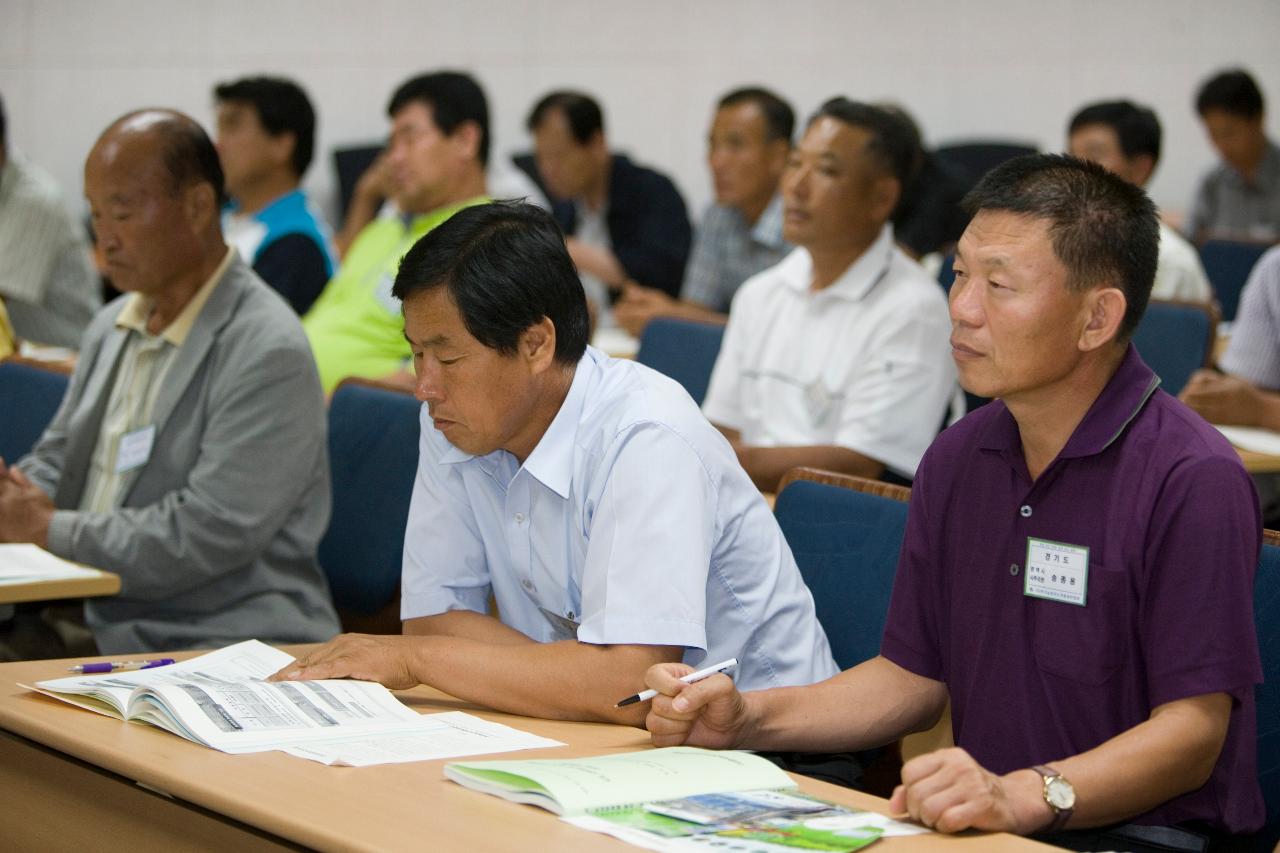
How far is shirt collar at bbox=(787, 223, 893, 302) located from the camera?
3.39 m

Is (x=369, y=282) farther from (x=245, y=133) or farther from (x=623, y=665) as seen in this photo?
(x=623, y=665)

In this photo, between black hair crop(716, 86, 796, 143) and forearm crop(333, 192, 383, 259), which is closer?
black hair crop(716, 86, 796, 143)

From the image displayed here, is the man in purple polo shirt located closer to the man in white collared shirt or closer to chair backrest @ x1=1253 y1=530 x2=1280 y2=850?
chair backrest @ x1=1253 y1=530 x2=1280 y2=850

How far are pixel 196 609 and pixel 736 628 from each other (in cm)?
114

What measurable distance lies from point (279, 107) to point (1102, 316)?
3760 millimetres

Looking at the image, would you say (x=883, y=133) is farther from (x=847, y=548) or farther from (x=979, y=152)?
(x=979, y=152)

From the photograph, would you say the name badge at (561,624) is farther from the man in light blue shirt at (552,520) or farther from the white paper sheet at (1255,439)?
the white paper sheet at (1255,439)

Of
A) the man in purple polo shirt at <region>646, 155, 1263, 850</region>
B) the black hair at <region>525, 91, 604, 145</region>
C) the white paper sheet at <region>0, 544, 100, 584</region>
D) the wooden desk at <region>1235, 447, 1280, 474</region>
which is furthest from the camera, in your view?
the black hair at <region>525, 91, 604, 145</region>

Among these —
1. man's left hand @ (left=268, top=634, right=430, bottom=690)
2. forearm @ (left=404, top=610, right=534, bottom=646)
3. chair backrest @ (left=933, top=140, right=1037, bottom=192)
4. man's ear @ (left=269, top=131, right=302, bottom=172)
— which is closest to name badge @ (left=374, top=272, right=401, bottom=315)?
man's ear @ (left=269, top=131, right=302, bottom=172)

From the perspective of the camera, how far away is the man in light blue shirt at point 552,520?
180cm

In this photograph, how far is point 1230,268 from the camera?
5.50m

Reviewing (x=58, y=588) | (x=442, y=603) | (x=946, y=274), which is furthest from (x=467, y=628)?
(x=946, y=274)

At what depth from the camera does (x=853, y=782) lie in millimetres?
1945

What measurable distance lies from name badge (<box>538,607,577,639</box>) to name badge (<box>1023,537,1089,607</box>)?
586 millimetres
